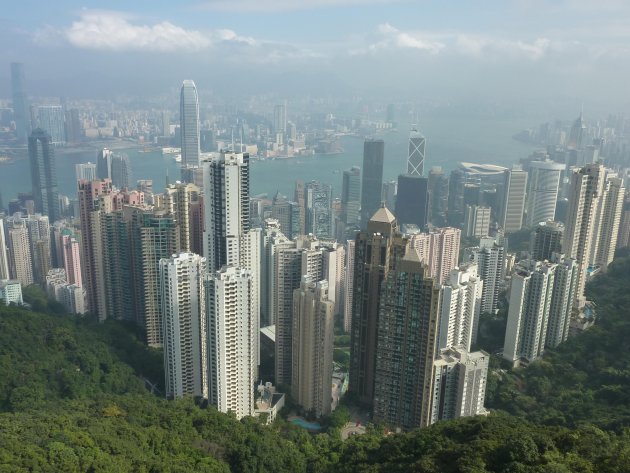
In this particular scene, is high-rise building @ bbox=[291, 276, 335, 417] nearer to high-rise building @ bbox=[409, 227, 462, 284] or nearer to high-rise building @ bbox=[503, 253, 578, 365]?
high-rise building @ bbox=[503, 253, 578, 365]

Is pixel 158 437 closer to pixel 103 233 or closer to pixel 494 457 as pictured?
pixel 494 457

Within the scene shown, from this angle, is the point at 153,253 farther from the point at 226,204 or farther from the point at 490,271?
the point at 490,271

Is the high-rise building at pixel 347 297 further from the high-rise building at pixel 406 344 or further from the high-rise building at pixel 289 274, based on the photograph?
the high-rise building at pixel 406 344

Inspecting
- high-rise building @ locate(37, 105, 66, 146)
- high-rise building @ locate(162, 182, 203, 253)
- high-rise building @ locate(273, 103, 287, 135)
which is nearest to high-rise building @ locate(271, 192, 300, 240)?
high-rise building @ locate(162, 182, 203, 253)

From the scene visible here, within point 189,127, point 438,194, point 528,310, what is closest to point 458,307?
point 528,310

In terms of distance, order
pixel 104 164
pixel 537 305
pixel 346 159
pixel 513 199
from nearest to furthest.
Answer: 1. pixel 537 305
2. pixel 513 199
3. pixel 104 164
4. pixel 346 159

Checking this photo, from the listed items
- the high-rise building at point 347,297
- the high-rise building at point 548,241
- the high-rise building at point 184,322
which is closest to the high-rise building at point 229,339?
the high-rise building at point 184,322
